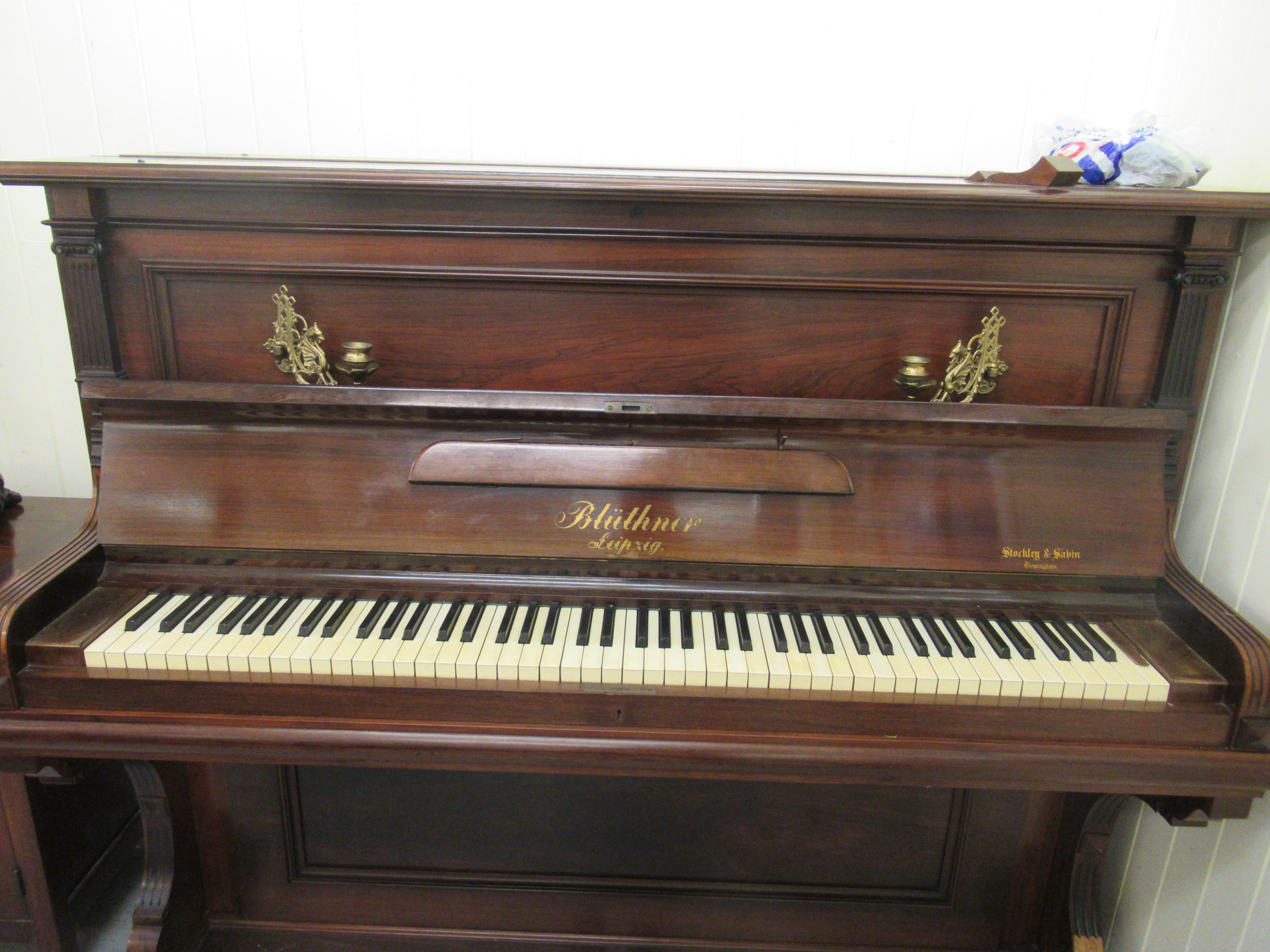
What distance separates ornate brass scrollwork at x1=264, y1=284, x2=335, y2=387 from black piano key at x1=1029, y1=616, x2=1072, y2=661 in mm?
1434

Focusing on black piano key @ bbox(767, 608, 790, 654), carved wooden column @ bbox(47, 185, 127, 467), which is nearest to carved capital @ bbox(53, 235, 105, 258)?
carved wooden column @ bbox(47, 185, 127, 467)

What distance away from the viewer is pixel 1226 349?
58.6 inches

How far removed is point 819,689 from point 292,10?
2.04 meters

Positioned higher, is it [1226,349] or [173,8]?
[173,8]

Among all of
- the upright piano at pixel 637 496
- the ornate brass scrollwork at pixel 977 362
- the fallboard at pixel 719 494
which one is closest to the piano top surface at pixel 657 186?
the upright piano at pixel 637 496

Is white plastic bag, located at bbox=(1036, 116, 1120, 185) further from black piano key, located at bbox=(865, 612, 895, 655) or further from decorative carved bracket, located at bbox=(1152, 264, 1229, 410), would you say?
black piano key, located at bbox=(865, 612, 895, 655)

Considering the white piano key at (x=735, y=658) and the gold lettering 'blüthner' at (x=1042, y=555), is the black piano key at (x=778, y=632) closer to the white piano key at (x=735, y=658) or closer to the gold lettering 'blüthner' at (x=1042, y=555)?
the white piano key at (x=735, y=658)

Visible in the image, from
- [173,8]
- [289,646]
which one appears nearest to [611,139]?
[173,8]

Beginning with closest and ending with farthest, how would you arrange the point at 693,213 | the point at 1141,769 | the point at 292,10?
the point at 1141,769, the point at 693,213, the point at 292,10

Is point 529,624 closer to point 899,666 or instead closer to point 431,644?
point 431,644

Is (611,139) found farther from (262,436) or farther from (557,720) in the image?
(557,720)

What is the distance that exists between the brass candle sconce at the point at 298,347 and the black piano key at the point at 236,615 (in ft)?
1.43

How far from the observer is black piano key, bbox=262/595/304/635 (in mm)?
1283

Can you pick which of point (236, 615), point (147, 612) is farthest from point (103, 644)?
point (236, 615)
